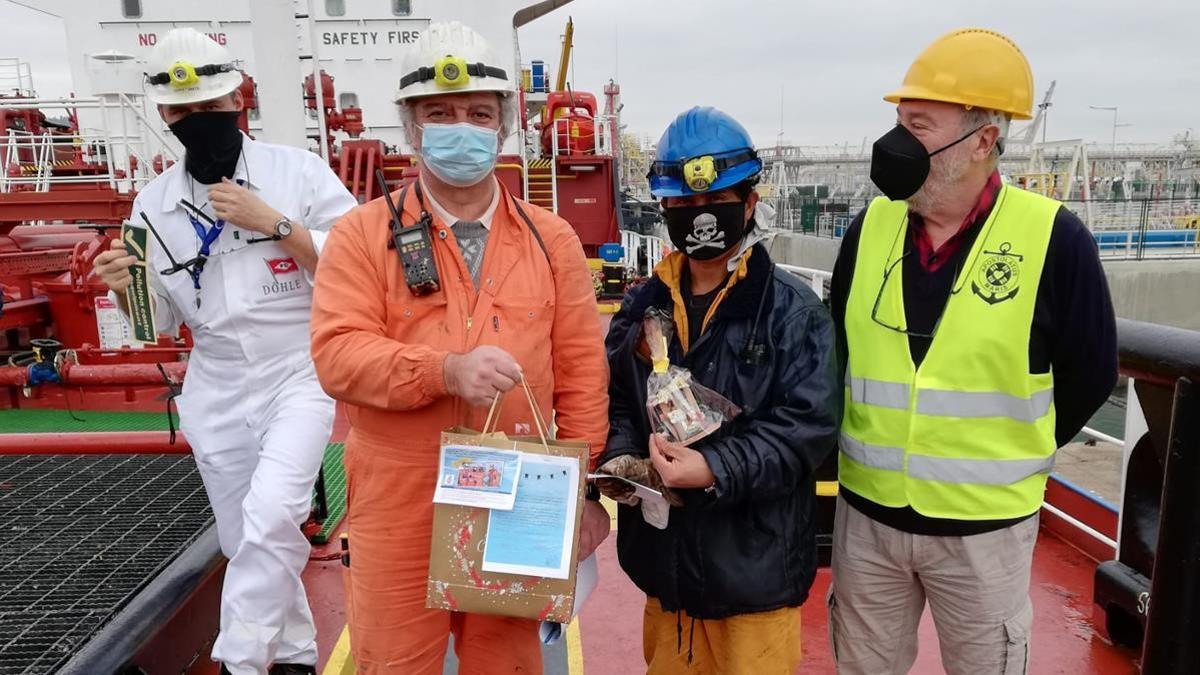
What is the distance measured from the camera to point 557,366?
2.10 m

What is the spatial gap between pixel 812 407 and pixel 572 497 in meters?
0.62

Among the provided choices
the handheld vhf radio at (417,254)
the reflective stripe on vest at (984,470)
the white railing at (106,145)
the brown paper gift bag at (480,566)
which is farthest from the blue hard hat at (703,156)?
the white railing at (106,145)

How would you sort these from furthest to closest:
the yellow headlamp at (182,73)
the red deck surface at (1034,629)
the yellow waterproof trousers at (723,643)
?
the red deck surface at (1034,629), the yellow headlamp at (182,73), the yellow waterproof trousers at (723,643)

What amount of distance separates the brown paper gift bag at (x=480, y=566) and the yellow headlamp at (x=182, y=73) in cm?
170

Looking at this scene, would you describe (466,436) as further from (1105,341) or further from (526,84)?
(526,84)

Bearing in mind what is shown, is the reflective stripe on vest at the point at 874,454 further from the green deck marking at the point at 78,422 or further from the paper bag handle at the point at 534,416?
the green deck marking at the point at 78,422

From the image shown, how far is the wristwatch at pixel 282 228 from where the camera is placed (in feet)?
8.64

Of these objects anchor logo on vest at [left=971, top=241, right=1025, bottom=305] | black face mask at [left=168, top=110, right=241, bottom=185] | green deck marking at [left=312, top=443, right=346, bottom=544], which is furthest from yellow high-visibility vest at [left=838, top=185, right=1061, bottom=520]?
green deck marking at [left=312, top=443, right=346, bottom=544]

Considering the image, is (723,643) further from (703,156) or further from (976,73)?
(976,73)

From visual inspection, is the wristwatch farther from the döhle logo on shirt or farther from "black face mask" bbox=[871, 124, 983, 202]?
"black face mask" bbox=[871, 124, 983, 202]

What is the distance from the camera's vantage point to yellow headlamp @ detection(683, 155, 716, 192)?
193cm

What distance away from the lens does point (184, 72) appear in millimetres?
2598

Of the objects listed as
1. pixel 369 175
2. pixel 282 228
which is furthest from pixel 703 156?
pixel 369 175

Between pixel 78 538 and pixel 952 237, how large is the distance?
412cm
